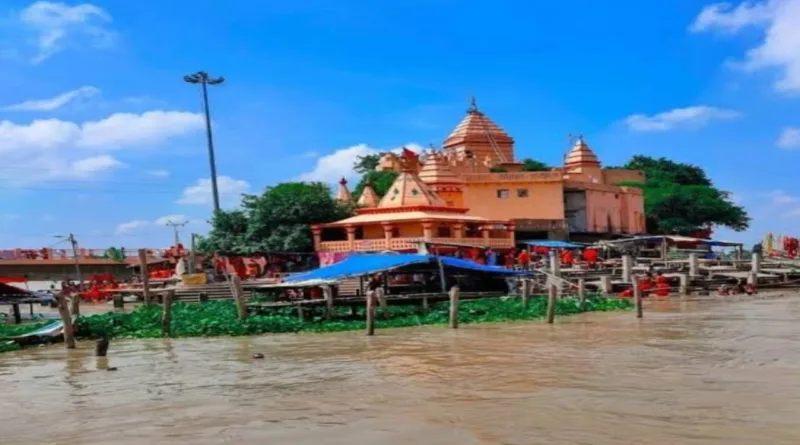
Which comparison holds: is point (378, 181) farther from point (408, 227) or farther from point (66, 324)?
point (66, 324)

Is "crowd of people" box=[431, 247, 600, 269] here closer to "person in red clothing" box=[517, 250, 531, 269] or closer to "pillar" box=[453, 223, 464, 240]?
"person in red clothing" box=[517, 250, 531, 269]

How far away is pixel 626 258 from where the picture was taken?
32.4 meters

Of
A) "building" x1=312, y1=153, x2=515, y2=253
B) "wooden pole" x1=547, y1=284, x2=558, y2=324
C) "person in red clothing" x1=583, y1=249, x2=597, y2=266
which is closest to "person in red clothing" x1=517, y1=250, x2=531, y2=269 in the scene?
"person in red clothing" x1=583, y1=249, x2=597, y2=266

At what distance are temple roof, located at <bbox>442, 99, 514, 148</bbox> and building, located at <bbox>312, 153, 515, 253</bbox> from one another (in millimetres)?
11470

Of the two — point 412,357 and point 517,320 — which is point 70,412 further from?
point 517,320

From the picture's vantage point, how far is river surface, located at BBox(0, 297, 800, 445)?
385 inches

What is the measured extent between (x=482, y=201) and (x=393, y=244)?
901 cm

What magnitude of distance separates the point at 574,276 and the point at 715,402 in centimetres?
2286

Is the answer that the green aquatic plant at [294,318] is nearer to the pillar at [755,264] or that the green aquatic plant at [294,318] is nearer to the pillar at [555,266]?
the pillar at [555,266]

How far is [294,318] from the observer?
23.0 meters

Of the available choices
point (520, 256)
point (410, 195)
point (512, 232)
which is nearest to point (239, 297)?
point (520, 256)

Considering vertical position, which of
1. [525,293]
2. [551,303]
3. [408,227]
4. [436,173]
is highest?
→ [436,173]

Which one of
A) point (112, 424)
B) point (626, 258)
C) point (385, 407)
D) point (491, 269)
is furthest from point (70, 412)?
point (626, 258)

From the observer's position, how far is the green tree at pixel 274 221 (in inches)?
1556
